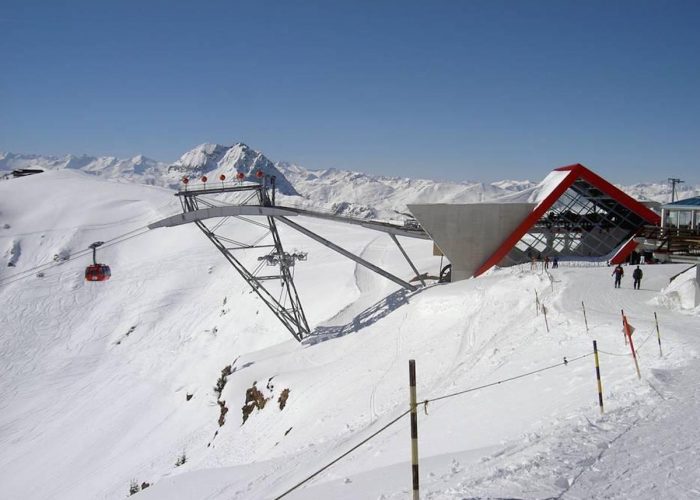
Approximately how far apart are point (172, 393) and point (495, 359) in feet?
79.0

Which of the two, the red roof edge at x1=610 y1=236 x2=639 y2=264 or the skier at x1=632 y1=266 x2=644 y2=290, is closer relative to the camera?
the skier at x1=632 y1=266 x2=644 y2=290

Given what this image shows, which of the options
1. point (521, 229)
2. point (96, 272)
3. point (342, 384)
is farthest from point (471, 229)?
point (96, 272)

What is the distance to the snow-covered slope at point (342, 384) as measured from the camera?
7750 mm

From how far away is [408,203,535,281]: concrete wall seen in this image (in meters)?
28.7

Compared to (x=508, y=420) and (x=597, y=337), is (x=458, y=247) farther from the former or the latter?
(x=508, y=420)

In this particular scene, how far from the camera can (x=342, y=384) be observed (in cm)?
1995

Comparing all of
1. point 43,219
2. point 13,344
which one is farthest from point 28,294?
point 43,219

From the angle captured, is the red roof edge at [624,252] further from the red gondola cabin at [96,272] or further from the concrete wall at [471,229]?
the red gondola cabin at [96,272]

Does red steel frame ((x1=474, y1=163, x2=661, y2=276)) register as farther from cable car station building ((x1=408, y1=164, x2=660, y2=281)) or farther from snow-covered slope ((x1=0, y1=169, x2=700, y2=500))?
snow-covered slope ((x1=0, y1=169, x2=700, y2=500))

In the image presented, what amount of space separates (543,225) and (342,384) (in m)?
19.0

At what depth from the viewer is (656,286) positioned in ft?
71.4

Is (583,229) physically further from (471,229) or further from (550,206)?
(471,229)

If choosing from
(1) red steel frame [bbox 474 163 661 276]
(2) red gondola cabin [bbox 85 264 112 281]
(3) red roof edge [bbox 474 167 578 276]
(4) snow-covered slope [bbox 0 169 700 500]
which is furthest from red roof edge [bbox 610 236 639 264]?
(2) red gondola cabin [bbox 85 264 112 281]

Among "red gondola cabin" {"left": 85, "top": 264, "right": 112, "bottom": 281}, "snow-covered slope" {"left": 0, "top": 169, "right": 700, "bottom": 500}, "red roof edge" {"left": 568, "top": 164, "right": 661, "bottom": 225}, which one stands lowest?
"snow-covered slope" {"left": 0, "top": 169, "right": 700, "bottom": 500}
